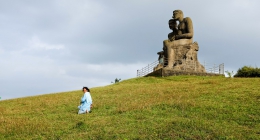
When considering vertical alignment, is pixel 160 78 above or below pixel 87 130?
above

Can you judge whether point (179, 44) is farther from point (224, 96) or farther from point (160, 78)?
point (224, 96)

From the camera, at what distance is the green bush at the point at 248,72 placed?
107 ft

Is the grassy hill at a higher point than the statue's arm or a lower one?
lower

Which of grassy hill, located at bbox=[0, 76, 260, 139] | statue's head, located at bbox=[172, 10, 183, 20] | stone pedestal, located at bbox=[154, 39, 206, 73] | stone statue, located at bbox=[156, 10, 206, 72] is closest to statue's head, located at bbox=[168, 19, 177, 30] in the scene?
statue's head, located at bbox=[172, 10, 183, 20]

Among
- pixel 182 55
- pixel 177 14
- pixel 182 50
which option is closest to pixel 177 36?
pixel 182 50

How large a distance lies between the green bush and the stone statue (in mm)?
4189

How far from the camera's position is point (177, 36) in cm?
3403

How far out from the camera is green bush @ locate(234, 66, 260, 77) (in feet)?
107

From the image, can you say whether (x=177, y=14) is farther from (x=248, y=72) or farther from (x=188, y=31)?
(x=248, y=72)

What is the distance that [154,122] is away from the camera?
35.1 ft

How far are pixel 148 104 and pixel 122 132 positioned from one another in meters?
4.57

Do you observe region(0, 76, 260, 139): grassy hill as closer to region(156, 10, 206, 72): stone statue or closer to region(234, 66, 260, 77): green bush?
region(156, 10, 206, 72): stone statue

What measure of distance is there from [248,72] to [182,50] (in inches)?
274

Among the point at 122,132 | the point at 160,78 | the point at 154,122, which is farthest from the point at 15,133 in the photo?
the point at 160,78
